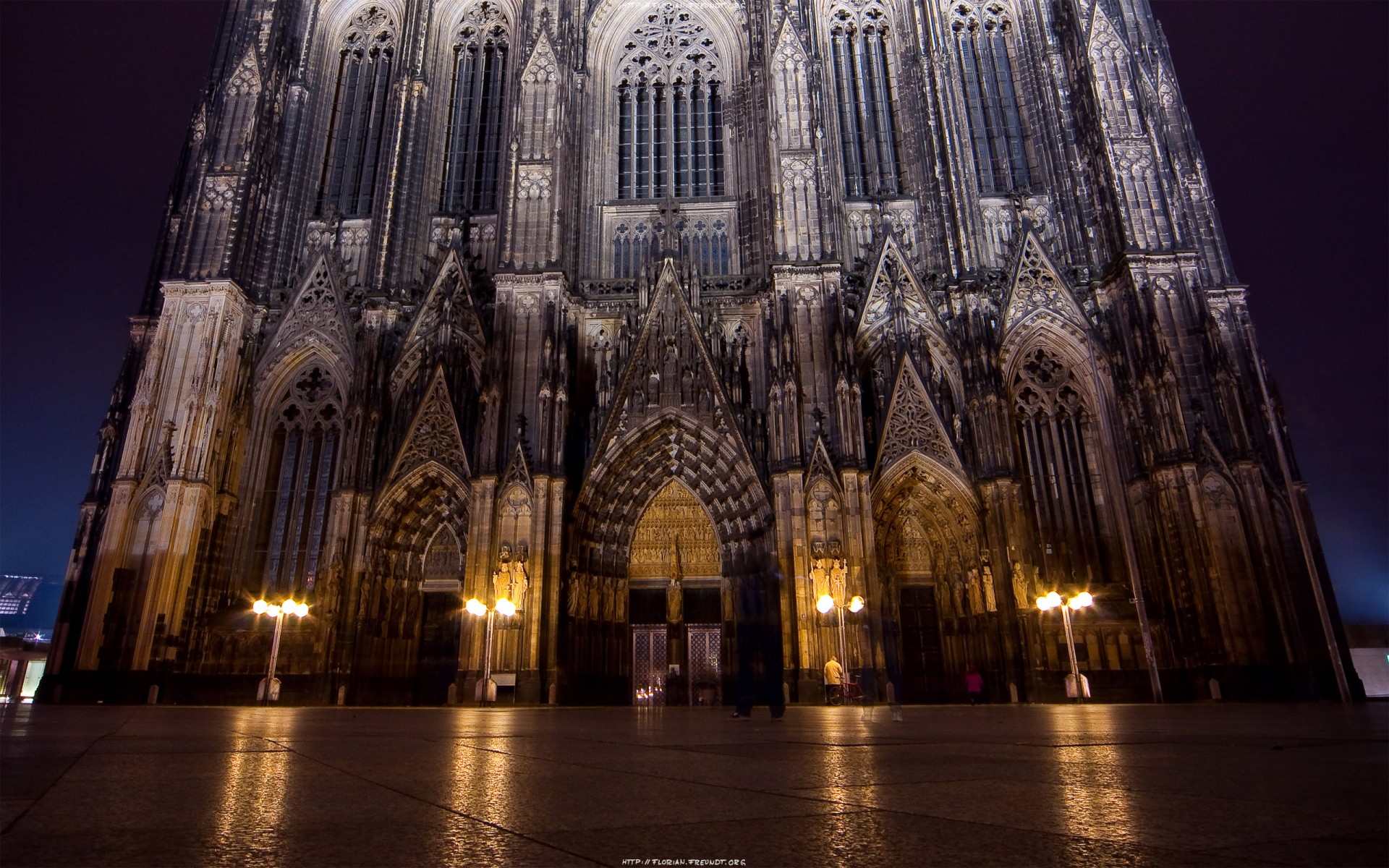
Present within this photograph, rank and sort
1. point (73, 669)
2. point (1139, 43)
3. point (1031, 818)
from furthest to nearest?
point (1139, 43) < point (73, 669) < point (1031, 818)

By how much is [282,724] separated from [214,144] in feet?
71.4

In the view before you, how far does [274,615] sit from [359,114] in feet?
53.2

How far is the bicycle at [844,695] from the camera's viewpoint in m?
15.2

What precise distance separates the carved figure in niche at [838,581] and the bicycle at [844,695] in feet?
6.39

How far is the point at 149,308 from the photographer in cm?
2341

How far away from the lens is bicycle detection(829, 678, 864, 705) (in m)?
15.2

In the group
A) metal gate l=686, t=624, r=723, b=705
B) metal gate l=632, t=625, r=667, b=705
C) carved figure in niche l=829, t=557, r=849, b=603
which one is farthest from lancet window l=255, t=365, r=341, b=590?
carved figure in niche l=829, t=557, r=849, b=603

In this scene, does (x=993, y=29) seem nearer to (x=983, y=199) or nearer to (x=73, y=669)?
(x=983, y=199)

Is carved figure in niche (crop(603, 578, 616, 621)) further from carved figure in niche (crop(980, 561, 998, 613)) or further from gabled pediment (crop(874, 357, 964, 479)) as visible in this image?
carved figure in niche (crop(980, 561, 998, 613))

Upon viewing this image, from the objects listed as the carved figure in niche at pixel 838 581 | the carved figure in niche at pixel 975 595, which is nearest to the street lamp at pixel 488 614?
the carved figure in niche at pixel 838 581

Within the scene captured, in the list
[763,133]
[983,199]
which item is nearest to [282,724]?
[763,133]

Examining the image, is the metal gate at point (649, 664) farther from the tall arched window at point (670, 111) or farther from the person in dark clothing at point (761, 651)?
the tall arched window at point (670, 111)

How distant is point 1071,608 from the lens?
18.3 metres

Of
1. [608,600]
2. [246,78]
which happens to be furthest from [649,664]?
[246,78]
